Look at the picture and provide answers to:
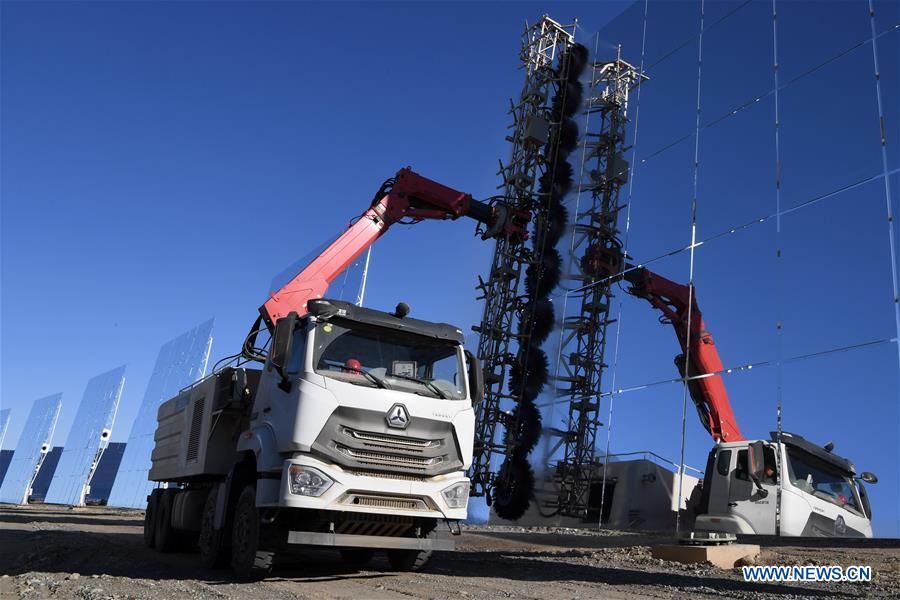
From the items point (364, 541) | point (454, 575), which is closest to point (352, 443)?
point (364, 541)

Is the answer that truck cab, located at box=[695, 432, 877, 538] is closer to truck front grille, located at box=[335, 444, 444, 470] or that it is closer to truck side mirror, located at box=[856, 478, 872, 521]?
truck side mirror, located at box=[856, 478, 872, 521]

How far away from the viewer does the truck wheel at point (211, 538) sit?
826 centimetres

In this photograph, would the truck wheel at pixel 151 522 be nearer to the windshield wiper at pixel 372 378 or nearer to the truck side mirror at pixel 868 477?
the windshield wiper at pixel 372 378

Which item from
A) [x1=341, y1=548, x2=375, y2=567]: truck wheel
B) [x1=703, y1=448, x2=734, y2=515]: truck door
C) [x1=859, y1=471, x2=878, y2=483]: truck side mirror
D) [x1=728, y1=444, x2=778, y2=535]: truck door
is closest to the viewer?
[x1=859, y1=471, x2=878, y2=483]: truck side mirror

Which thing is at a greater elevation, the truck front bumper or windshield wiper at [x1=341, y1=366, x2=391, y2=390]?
windshield wiper at [x1=341, y1=366, x2=391, y2=390]

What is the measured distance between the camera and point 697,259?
11.7m

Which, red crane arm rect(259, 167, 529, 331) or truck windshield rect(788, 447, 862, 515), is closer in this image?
truck windshield rect(788, 447, 862, 515)

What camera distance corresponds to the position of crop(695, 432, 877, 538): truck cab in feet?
27.7

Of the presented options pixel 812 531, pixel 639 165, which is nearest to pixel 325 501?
pixel 812 531

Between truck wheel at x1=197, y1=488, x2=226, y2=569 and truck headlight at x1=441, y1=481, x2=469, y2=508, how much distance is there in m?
2.69

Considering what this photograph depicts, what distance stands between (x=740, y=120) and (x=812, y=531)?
253 inches

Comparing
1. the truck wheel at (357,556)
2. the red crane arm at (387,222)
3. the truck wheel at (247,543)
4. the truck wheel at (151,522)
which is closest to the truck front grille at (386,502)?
the truck wheel at (247,543)

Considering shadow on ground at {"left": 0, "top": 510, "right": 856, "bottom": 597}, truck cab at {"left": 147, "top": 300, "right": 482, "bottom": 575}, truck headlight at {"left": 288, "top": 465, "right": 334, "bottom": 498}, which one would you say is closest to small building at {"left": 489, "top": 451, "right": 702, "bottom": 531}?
shadow on ground at {"left": 0, "top": 510, "right": 856, "bottom": 597}

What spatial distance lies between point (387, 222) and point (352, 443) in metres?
10.3
